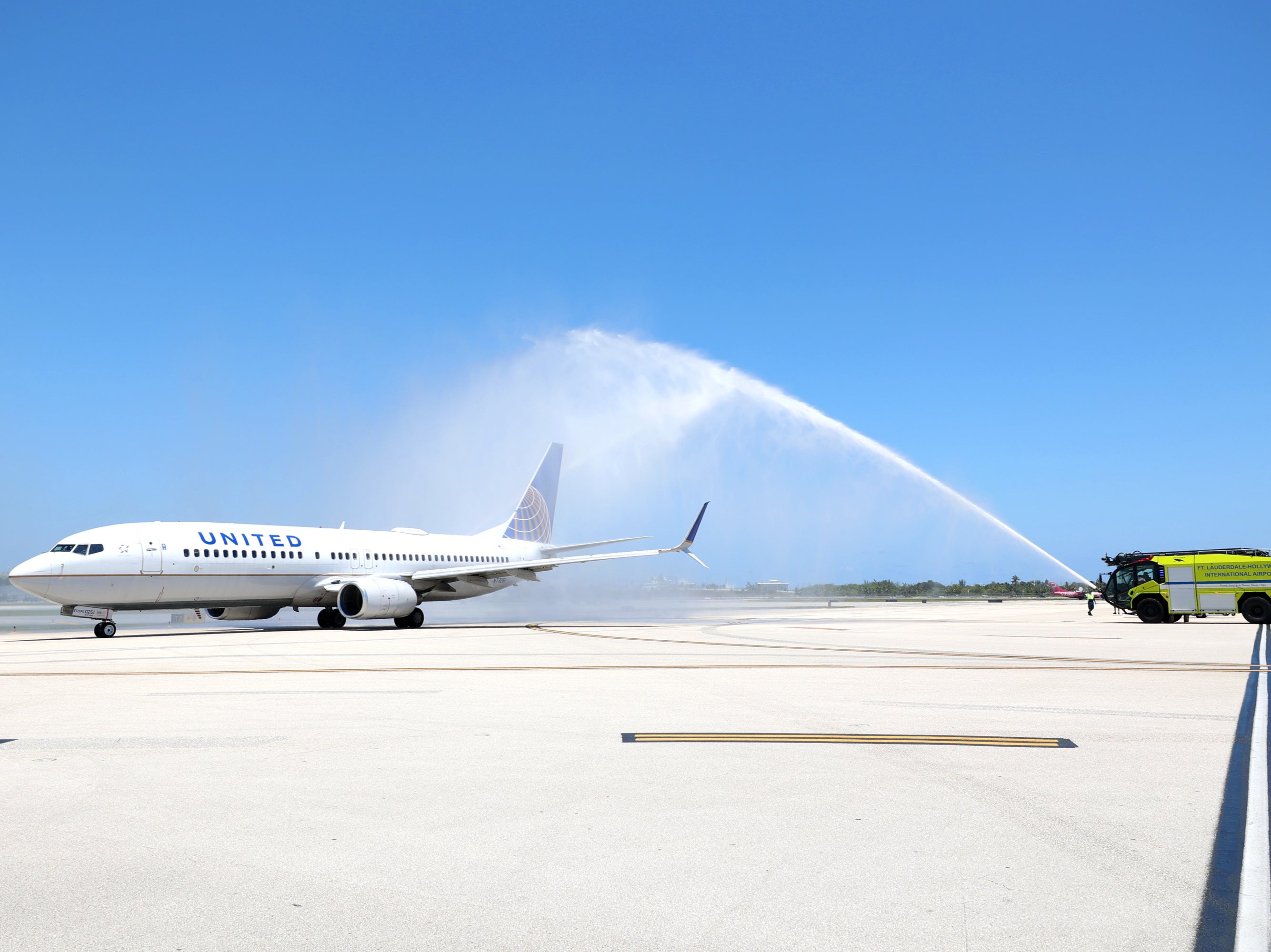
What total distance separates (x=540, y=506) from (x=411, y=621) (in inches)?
607

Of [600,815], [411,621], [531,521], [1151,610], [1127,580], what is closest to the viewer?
[600,815]

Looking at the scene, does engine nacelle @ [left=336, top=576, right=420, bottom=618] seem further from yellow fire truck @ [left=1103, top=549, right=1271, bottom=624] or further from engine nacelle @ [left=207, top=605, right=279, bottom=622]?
yellow fire truck @ [left=1103, top=549, right=1271, bottom=624]

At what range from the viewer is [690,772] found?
315 inches

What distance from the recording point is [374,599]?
1407 inches

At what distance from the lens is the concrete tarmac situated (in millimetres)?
4578

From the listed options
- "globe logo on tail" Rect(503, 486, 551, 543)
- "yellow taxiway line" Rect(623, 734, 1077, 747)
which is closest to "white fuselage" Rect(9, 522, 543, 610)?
"globe logo on tail" Rect(503, 486, 551, 543)

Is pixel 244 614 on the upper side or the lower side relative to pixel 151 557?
lower

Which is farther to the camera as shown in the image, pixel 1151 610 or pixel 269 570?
pixel 1151 610

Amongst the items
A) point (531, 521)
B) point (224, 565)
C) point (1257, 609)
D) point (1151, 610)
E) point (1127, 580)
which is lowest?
point (1151, 610)

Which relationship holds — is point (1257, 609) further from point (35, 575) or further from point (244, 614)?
point (35, 575)

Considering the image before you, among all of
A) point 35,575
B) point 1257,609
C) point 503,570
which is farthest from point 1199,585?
point 35,575

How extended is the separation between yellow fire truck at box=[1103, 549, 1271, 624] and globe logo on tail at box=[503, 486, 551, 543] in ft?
96.0

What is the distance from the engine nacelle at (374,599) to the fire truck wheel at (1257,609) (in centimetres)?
3354

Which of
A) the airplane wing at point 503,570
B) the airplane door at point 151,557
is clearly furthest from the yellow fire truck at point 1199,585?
the airplane door at point 151,557
